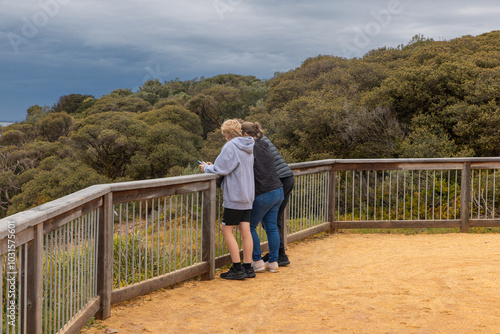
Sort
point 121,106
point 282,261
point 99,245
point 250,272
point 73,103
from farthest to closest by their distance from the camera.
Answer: point 73,103 < point 121,106 < point 282,261 < point 250,272 < point 99,245

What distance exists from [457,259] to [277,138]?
70.5 feet

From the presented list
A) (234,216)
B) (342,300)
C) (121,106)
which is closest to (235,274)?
(234,216)

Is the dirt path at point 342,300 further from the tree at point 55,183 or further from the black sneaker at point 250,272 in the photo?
the tree at point 55,183

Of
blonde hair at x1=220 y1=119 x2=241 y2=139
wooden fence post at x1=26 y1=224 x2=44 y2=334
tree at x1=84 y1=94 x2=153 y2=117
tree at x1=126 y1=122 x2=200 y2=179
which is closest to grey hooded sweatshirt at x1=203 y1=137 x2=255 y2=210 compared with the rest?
blonde hair at x1=220 y1=119 x2=241 y2=139

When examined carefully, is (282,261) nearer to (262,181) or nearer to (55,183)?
(262,181)

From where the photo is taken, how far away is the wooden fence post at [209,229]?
6.02 meters

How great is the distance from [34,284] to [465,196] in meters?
8.13

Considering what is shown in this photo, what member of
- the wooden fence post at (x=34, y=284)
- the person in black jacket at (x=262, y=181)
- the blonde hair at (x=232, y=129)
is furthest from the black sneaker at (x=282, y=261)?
the wooden fence post at (x=34, y=284)

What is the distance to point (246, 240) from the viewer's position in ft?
20.0

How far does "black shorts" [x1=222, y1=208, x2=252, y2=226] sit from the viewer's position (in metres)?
5.92

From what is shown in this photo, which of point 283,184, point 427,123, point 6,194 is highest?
point 427,123

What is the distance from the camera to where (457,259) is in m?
6.99

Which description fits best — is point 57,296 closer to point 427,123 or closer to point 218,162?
point 218,162

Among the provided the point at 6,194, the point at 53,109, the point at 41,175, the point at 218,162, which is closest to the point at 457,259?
the point at 218,162
